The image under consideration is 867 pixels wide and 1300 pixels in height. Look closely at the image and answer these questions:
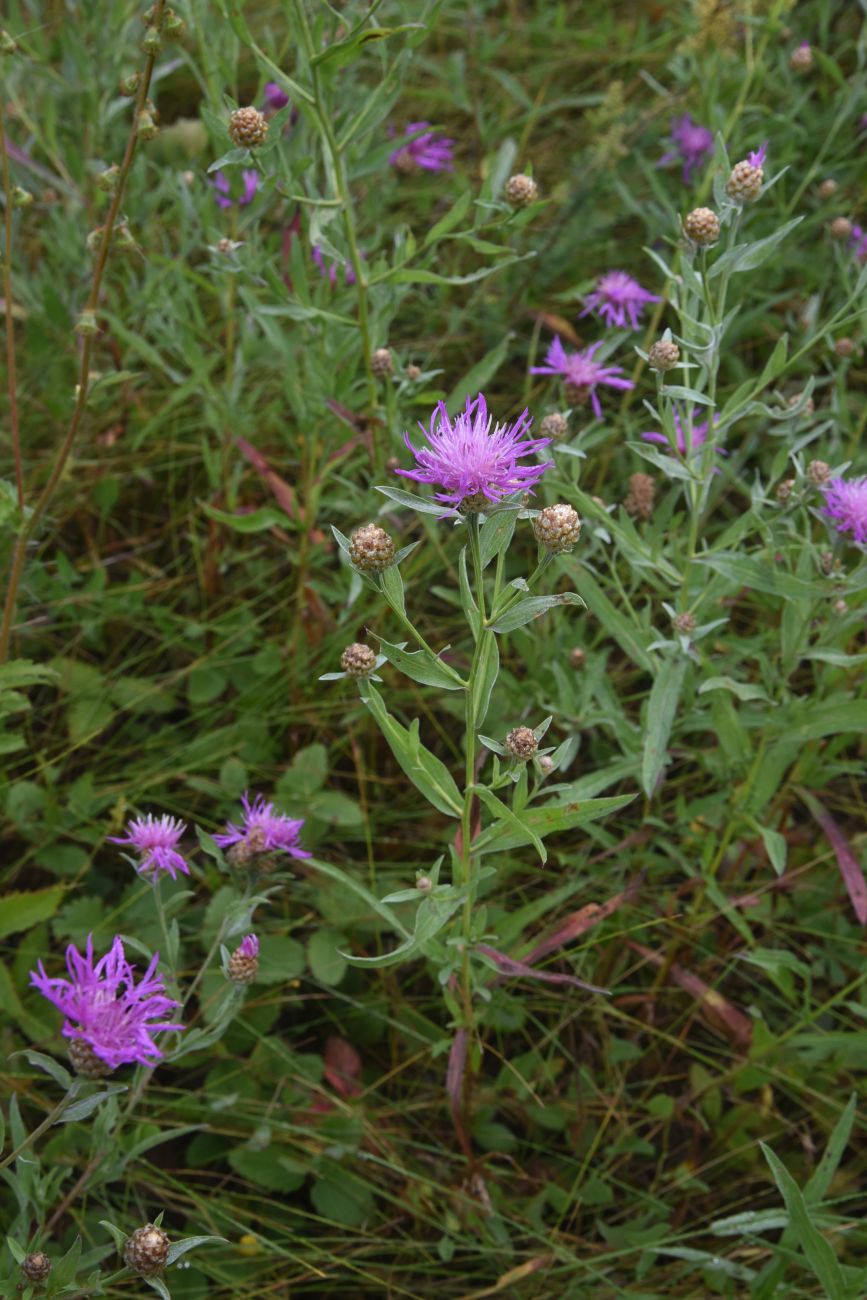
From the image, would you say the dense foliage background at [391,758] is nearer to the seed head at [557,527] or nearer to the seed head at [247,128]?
the seed head at [247,128]

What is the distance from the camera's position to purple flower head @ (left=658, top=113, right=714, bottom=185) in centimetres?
292

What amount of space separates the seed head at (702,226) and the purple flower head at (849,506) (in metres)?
0.42

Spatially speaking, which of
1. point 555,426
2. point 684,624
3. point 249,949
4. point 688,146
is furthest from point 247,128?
point 688,146

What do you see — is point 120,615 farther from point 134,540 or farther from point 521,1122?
point 521,1122

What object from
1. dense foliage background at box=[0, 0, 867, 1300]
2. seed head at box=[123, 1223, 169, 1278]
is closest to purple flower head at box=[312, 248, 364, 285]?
dense foliage background at box=[0, 0, 867, 1300]

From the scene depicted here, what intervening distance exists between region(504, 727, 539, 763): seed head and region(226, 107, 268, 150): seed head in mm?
980

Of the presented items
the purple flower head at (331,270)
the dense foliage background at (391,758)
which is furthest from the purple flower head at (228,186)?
the purple flower head at (331,270)

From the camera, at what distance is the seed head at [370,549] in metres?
1.32

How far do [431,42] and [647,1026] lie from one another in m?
3.09

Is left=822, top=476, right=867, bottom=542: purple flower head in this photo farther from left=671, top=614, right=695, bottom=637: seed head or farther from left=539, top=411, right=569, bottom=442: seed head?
left=539, top=411, right=569, bottom=442: seed head

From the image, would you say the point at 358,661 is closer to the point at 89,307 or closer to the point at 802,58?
the point at 89,307

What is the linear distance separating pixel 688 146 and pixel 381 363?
140 cm

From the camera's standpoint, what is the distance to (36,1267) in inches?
52.6

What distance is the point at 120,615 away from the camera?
248 centimetres
